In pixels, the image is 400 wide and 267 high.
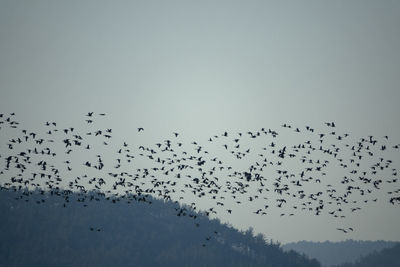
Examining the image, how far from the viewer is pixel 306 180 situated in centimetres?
3750

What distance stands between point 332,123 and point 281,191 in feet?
24.5

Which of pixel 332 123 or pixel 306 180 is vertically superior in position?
pixel 332 123

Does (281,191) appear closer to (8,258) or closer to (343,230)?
(343,230)

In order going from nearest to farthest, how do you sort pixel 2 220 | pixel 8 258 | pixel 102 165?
1. pixel 102 165
2. pixel 8 258
3. pixel 2 220

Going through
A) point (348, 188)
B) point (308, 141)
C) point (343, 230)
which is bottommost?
point (343, 230)

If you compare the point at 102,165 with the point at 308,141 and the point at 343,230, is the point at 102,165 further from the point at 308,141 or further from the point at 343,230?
the point at 343,230

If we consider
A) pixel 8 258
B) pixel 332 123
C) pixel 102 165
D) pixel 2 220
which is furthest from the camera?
pixel 2 220

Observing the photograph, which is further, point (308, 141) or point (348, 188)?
point (348, 188)

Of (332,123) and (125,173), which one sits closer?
(332,123)

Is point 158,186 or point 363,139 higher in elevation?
point 363,139

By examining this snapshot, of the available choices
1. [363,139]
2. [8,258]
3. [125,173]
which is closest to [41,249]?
[8,258]

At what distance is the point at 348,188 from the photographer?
38.0 m

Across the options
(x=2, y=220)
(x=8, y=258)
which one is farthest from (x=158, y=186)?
(x=2, y=220)

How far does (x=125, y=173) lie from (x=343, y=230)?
19937mm
